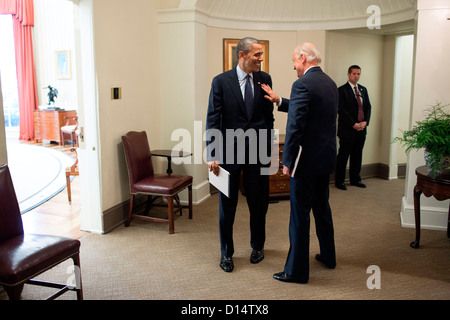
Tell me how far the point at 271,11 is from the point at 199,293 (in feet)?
14.3

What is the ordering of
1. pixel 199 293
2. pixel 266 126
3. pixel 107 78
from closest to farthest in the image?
1. pixel 199 293
2. pixel 266 126
3. pixel 107 78

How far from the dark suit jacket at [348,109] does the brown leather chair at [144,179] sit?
2.82m

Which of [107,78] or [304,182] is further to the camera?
[107,78]

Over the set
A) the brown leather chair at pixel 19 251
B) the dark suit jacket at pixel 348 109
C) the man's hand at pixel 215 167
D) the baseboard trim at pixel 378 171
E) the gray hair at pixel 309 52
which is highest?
the gray hair at pixel 309 52

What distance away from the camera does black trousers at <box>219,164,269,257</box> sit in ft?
11.1

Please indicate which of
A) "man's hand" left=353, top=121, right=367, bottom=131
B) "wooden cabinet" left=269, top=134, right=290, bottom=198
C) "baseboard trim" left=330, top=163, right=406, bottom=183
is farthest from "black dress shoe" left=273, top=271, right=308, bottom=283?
"baseboard trim" left=330, top=163, right=406, bottom=183

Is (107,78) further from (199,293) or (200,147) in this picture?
(199,293)

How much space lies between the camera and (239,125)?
10.9ft

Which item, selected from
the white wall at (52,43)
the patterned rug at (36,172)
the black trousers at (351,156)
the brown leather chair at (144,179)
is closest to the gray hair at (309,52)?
the brown leather chair at (144,179)

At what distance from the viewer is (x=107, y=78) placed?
13.9 ft

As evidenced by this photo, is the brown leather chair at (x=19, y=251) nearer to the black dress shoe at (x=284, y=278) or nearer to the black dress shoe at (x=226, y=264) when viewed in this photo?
the black dress shoe at (x=226, y=264)

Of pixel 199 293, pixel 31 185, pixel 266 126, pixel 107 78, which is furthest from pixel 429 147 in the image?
pixel 31 185

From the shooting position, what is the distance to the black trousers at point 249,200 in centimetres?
340

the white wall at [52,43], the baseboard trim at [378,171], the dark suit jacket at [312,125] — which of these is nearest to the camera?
the dark suit jacket at [312,125]
